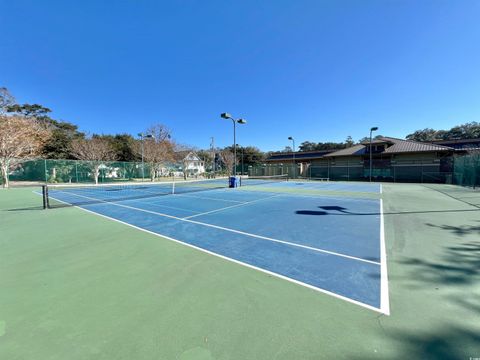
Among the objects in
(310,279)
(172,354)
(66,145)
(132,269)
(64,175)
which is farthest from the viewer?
(66,145)

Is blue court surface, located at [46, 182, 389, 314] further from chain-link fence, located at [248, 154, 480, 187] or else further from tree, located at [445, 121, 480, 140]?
tree, located at [445, 121, 480, 140]

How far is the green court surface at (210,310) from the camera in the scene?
2.10 m

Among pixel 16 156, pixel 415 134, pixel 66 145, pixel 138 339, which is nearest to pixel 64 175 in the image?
pixel 16 156

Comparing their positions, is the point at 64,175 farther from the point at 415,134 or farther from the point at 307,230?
the point at 415,134

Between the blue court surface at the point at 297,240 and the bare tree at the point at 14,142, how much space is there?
22.2m

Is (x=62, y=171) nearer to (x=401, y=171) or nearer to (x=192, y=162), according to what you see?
(x=192, y=162)

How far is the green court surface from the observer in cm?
210

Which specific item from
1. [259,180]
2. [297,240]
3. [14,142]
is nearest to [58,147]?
[14,142]

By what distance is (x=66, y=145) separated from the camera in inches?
1460

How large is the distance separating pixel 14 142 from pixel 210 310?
3093 centimetres

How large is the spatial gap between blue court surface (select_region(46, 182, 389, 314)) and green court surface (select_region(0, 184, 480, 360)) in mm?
272

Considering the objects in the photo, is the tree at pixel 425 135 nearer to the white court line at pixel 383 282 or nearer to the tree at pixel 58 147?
the white court line at pixel 383 282

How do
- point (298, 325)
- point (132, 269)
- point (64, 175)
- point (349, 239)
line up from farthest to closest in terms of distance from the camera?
point (64, 175), point (349, 239), point (132, 269), point (298, 325)

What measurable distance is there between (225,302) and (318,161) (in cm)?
4603
